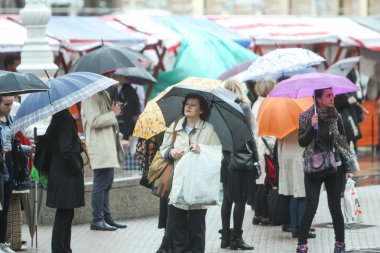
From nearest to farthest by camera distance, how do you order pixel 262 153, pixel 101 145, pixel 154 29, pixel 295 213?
pixel 295 213 → pixel 101 145 → pixel 262 153 → pixel 154 29

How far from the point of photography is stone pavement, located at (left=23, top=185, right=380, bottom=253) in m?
11.8

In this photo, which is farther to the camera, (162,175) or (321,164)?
(321,164)

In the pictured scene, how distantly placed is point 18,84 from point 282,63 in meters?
3.77

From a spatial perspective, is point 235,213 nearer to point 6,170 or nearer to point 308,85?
point 308,85

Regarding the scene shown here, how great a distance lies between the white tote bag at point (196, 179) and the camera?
381 inches

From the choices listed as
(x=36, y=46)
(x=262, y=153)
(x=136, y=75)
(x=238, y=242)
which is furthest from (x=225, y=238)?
(x=136, y=75)

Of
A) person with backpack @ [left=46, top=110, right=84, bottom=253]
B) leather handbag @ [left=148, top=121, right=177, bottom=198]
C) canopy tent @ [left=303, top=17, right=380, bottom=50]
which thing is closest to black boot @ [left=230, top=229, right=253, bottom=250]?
leather handbag @ [left=148, top=121, right=177, bottom=198]

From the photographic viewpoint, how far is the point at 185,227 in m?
10.1

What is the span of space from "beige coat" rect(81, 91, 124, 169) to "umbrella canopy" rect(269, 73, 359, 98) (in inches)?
91.0

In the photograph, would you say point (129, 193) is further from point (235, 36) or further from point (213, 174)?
point (235, 36)

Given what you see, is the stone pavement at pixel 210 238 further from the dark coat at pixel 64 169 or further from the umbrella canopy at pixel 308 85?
the umbrella canopy at pixel 308 85

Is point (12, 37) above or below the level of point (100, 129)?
above

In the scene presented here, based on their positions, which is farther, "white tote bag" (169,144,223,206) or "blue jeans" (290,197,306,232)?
"blue jeans" (290,197,306,232)

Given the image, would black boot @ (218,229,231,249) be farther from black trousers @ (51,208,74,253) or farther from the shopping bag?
black trousers @ (51,208,74,253)
